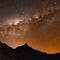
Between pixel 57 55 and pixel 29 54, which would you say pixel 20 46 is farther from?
pixel 57 55

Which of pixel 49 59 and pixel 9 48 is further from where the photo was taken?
pixel 9 48

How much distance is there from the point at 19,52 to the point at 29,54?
→ 0.52m

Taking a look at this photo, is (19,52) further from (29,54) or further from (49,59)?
(49,59)

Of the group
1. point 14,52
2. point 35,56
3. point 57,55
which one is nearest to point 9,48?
point 14,52

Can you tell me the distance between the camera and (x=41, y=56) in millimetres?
16047

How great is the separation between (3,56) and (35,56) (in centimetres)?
160

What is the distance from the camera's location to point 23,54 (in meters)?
16.5

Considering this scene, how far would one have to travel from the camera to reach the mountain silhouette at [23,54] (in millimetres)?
15998

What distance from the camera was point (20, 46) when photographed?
17.2 meters

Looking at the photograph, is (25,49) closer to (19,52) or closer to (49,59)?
(19,52)

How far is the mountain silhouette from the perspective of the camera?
1600 centimetres

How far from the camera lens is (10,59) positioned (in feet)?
53.8

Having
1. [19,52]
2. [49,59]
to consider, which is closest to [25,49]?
[19,52]

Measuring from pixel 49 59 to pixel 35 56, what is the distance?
2.49 feet
